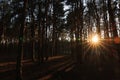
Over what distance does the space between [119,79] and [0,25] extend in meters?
39.6

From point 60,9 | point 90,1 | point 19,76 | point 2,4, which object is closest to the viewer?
point 19,76

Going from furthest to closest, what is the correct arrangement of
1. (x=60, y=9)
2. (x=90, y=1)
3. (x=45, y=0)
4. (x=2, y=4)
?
(x=2, y=4) < (x=60, y=9) < (x=90, y=1) < (x=45, y=0)

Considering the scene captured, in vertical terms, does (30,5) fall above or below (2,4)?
below

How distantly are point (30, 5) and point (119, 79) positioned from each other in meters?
18.9

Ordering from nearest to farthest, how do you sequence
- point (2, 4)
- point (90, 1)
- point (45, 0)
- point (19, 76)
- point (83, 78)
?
1. point (19, 76)
2. point (83, 78)
3. point (45, 0)
4. point (90, 1)
5. point (2, 4)

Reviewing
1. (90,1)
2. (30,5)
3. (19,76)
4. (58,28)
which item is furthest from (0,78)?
(58,28)

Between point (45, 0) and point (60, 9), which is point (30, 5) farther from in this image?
point (60, 9)

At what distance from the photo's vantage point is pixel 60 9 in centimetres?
3803

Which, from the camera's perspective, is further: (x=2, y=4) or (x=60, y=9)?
(x=2, y=4)

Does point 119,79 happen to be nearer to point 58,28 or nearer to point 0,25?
point 58,28

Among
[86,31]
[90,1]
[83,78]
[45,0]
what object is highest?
[90,1]

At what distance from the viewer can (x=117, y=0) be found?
2547 cm

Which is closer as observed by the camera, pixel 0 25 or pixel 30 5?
pixel 30 5

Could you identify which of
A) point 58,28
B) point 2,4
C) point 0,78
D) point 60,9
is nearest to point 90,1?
point 60,9
